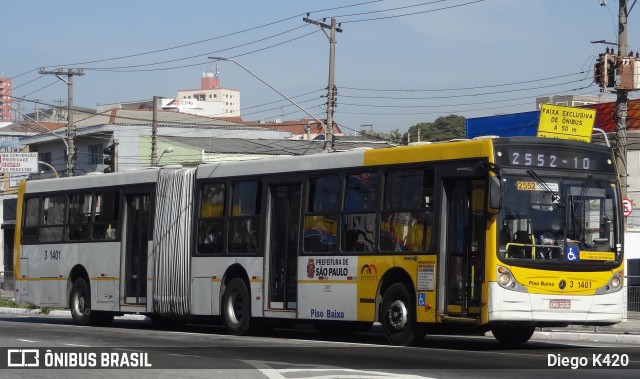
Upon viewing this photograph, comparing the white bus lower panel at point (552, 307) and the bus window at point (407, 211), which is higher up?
the bus window at point (407, 211)

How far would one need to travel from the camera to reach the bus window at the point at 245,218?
22172 mm

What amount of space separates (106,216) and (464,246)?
11.3 metres

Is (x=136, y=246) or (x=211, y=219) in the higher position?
(x=211, y=219)

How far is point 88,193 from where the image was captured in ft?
89.3

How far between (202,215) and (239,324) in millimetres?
2504

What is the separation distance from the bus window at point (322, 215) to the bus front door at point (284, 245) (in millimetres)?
397

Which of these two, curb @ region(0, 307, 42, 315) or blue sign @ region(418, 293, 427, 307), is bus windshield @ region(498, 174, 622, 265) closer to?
blue sign @ region(418, 293, 427, 307)

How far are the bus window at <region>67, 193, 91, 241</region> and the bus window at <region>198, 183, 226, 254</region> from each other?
4535mm

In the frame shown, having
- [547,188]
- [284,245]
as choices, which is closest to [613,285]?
[547,188]

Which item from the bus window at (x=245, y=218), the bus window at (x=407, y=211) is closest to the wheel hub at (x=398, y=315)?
the bus window at (x=407, y=211)

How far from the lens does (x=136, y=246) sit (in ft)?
84.4

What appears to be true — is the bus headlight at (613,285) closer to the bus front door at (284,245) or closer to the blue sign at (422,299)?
the blue sign at (422,299)

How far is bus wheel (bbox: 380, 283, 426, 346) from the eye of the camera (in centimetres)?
1838

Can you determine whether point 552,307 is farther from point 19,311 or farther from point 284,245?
point 19,311
